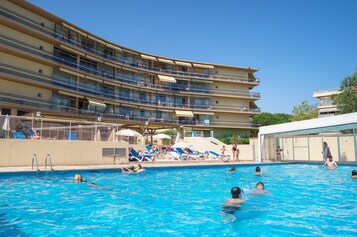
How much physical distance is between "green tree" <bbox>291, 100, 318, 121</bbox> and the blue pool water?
147 feet

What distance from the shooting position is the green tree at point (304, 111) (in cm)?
5461

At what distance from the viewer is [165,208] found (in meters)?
8.06

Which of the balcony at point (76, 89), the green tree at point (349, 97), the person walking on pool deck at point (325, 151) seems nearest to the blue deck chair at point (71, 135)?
the person walking on pool deck at point (325, 151)

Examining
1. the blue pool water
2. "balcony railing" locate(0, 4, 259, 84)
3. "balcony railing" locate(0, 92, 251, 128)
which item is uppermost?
"balcony railing" locate(0, 4, 259, 84)

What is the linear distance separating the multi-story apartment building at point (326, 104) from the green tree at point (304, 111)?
41.9 inches

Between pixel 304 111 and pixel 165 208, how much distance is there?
56.5m

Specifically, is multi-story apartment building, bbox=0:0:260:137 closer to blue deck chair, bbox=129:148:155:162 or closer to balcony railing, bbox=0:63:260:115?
balcony railing, bbox=0:63:260:115

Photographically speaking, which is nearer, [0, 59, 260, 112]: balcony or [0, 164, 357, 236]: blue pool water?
[0, 164, 357, 236]: blue pool water

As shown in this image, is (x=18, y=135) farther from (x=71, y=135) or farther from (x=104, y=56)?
(x=104, y=56)

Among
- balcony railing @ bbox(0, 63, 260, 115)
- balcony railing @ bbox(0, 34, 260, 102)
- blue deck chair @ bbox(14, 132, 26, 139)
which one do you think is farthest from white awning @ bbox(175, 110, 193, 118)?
blue deck chair @ bbox(14, 132, 26, 139)

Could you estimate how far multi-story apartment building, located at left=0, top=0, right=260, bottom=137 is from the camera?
3057 cm

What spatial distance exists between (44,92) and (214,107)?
27.6 metres

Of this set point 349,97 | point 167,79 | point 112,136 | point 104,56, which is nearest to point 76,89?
point 104,56

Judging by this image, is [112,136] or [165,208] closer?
[165,208]
